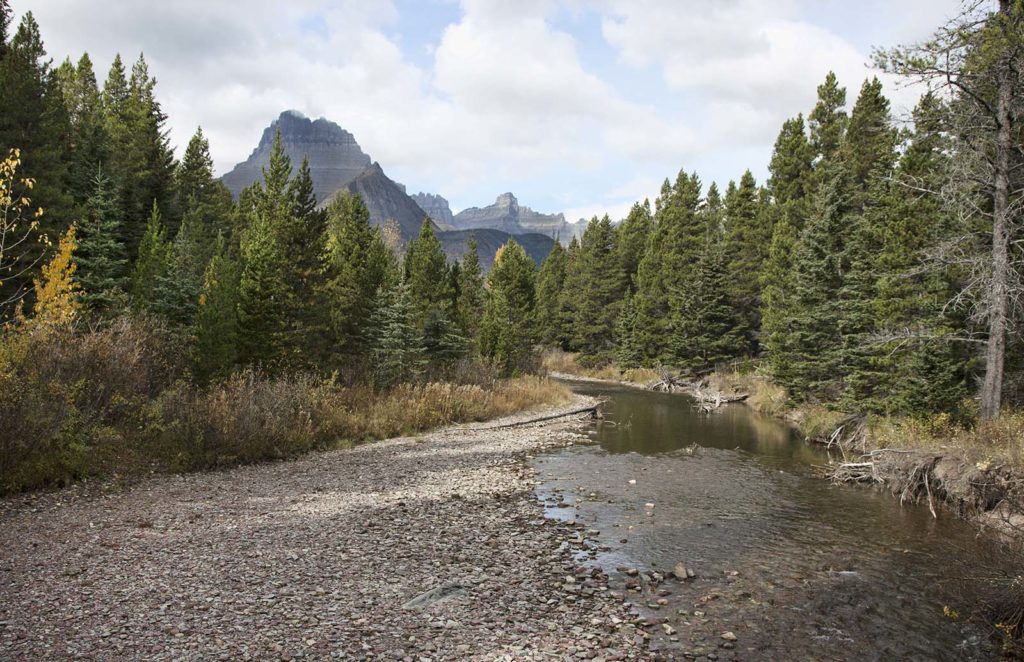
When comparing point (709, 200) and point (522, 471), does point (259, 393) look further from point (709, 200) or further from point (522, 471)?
point (709, 200)

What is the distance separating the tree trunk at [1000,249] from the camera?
14961 millimetres

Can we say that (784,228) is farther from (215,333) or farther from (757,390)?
(215,333)

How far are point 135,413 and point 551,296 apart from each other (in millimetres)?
59904

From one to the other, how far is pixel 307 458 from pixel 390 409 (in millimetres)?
5781

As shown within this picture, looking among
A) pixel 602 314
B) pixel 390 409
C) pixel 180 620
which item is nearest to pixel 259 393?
pixel 390 409

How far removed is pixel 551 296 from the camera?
2847 inches

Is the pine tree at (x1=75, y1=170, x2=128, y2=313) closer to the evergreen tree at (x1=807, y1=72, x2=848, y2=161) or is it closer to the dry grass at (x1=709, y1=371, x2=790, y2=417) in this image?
the dry grass at (x1=709, y1=371, x2=790, y2=417)

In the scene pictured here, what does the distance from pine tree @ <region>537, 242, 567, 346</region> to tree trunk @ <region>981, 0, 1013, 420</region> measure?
45.7m

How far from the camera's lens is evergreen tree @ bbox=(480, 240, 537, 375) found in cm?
3769

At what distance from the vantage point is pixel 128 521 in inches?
372

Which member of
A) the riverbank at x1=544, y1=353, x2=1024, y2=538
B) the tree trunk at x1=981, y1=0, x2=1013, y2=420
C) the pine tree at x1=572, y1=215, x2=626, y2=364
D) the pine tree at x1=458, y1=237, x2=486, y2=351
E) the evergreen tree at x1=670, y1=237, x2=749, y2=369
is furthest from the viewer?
the pine tree at x1=572, y1=215, x2=626, y2=364

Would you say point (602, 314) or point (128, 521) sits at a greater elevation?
point (602, 314)

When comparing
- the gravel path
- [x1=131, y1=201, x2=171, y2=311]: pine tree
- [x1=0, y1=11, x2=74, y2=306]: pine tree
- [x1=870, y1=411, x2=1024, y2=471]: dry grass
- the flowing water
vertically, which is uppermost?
[x1=0, y1=11, x2=74, y2=306]: pine tree

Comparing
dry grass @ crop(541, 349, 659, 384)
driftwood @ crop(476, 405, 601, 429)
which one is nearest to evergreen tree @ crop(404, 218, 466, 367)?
driftwood @ crop(476, 405, 601, 429)
